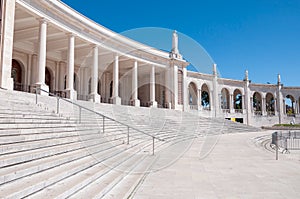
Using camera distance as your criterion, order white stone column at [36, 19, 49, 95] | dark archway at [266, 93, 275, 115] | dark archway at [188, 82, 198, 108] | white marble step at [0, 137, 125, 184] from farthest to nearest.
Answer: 1. dark archway at [266, 93, 275, 115]
2. dark archway at [188, 82, 198, 108]
3. white stone column at [36, 19, 49, 95]
4. white marble step at [0, 137, 125, 184]

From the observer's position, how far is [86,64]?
25.3 m

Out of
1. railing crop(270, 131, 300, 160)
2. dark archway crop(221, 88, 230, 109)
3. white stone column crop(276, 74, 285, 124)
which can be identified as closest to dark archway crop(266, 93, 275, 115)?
white stone column crop(276, 74, 285, 124)

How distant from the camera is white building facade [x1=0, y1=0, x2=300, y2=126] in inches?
612

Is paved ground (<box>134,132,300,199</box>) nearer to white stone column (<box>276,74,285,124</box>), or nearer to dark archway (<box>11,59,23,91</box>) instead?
dark archway (<box>11,59,23,91</box>)

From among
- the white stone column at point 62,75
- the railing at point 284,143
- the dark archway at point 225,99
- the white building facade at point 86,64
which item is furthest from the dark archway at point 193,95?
the white stone column at point 62,75

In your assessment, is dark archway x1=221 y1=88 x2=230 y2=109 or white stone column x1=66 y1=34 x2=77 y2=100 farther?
dark archway x1=221 y1=88 x2=230 y2=109

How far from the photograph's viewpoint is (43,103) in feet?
38.9

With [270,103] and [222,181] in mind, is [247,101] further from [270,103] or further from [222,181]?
[222,181]

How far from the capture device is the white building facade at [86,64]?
15.6 m

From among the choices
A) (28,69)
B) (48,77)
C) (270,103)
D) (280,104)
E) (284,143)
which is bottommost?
(284,143)

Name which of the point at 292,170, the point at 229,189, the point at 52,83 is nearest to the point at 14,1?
the point at 52,83

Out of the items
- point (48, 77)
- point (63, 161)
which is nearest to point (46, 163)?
point (63, 161)

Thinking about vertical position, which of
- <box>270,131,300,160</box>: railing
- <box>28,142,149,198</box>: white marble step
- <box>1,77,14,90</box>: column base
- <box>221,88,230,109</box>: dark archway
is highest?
<box>221,88,230,109</box>: dark archway

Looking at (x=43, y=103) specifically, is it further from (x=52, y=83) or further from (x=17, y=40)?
(x=52, y=83)
